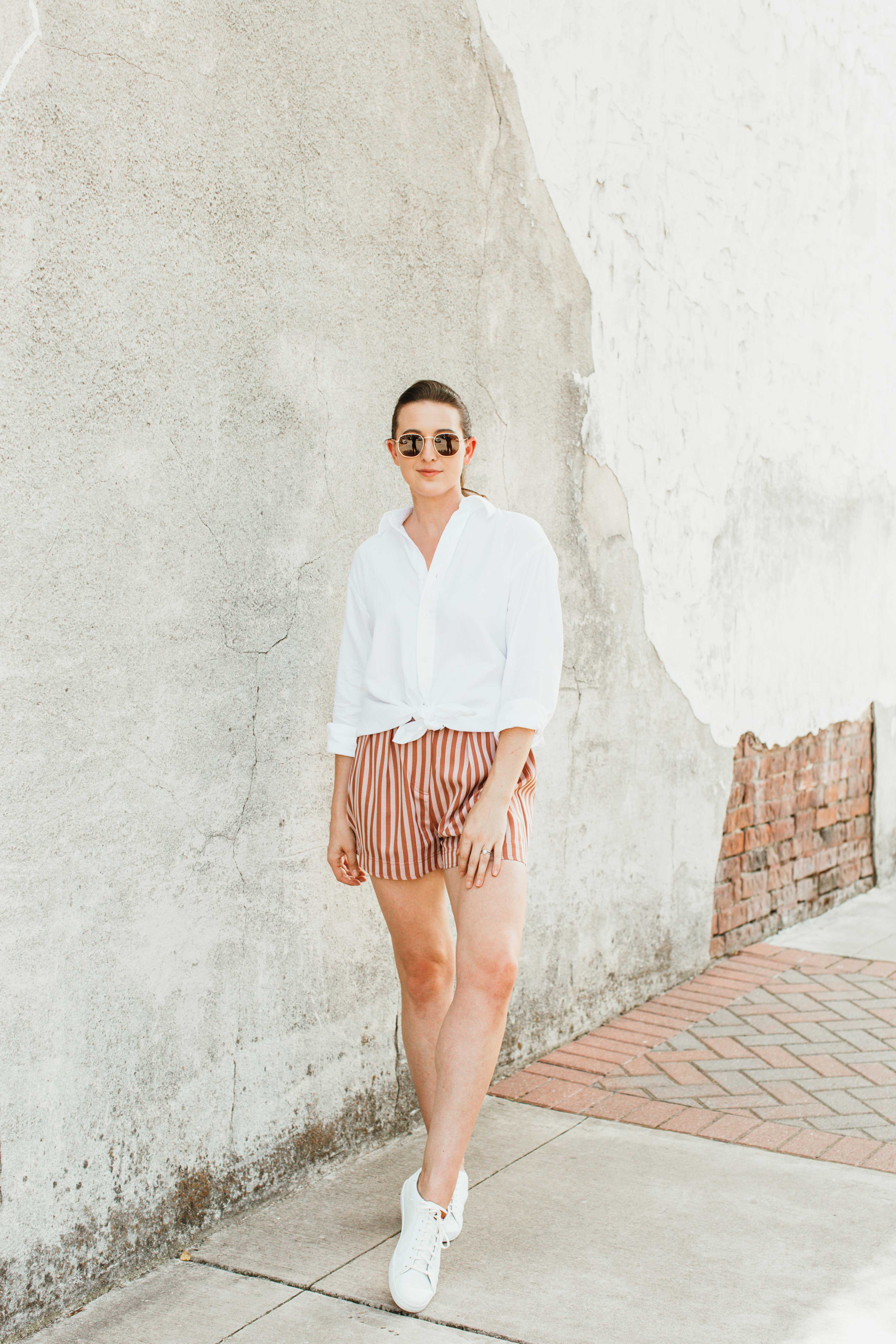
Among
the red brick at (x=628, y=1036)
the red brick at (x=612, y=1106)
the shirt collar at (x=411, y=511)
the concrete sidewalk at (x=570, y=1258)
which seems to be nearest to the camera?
the concrete sidewalk at (x=570, y=1258)

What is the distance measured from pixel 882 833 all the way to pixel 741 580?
213 cm

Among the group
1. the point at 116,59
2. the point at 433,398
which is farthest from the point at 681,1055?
the point at 116,59

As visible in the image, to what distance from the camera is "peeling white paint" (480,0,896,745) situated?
411cm

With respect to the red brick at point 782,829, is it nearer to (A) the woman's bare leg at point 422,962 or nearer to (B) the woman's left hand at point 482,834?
(A) the woman's bare leg at point 422,962

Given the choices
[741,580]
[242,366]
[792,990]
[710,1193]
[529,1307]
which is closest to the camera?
[529,1307]

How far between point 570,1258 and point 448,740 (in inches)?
43.1

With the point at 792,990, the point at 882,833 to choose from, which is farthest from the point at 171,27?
the point at 882,833

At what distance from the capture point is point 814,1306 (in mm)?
2430

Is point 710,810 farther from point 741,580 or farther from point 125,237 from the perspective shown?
point 125,237

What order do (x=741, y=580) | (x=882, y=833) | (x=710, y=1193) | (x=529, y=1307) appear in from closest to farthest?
(x=529, y=1307)
(x=710, y=1193)
(x=741, y=580)
(x=882, y=833)

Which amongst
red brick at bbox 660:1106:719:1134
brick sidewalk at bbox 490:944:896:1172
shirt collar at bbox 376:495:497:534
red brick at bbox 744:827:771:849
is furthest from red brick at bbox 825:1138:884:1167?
red brick at bbox 744:827:771:849

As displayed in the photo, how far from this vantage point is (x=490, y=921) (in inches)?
97.5

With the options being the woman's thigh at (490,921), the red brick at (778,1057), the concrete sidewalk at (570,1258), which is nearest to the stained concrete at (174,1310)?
the concrete sidewalk at (570,1258)

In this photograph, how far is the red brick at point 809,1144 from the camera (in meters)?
3.21
